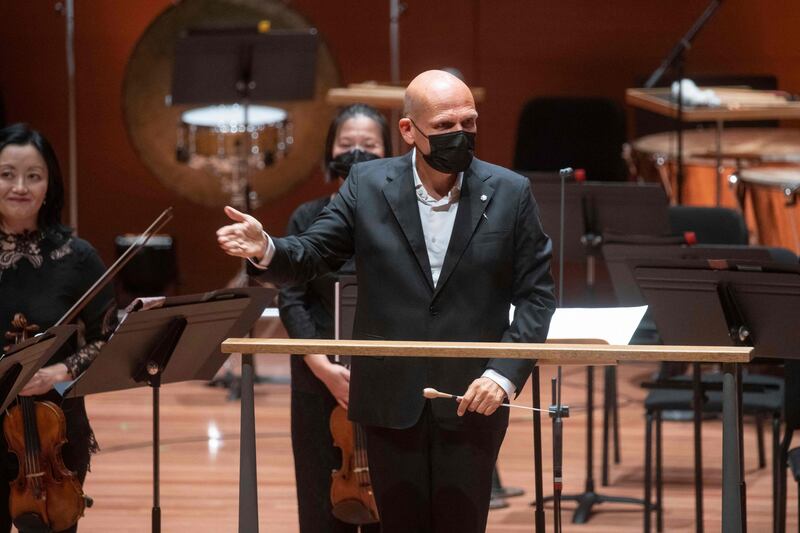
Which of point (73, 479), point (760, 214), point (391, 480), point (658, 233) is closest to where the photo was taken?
point (391, 480)

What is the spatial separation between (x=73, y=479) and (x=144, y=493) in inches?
65.5

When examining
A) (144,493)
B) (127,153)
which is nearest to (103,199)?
(127,153)

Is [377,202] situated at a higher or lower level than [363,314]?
higher

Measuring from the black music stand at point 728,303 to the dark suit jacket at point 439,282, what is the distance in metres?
0.70

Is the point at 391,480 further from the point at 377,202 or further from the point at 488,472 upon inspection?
the point at 377,202

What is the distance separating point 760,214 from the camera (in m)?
6.09

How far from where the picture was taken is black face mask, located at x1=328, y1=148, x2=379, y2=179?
11.6 ft

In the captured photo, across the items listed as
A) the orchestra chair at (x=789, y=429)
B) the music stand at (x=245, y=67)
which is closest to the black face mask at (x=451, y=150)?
the orchestra chair at (x=789, y=429)

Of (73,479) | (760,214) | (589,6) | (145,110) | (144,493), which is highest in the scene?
(589,6)

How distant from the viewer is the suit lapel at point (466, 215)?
2.73 meters

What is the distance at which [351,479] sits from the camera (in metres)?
3.35

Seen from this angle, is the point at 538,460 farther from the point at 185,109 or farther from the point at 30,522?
the point at 185,109

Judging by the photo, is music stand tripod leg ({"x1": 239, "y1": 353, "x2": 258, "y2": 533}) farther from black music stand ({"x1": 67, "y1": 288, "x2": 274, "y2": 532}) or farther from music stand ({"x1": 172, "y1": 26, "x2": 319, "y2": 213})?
music stand ({"x1": 172, "y1": 26, "x2": 319, "y2": 213})

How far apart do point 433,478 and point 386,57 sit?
5991 millimetres
